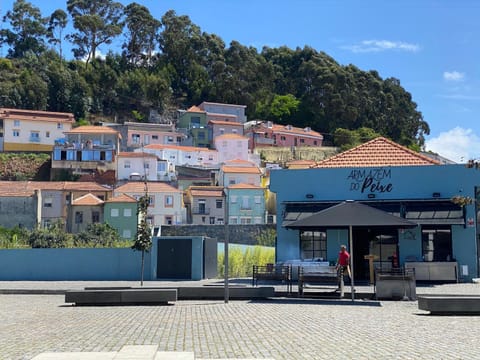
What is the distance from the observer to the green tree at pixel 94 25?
117125 mm

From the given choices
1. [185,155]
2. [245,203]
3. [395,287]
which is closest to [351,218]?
[395,287]

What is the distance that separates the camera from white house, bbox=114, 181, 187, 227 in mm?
72625

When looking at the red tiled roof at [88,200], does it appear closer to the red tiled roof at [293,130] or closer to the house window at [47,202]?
the house window at [47,202]

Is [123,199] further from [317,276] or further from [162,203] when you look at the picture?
[317,276]

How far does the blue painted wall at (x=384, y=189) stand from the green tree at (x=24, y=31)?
331ft

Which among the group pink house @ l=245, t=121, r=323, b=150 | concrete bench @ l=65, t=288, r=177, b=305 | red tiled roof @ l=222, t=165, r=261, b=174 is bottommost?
concrete bench @ l=65, t=288, r=177, b=305

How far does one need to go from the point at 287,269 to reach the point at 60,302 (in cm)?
632

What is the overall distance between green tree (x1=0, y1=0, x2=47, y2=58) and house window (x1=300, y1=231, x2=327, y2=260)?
102 m

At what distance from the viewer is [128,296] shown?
16.3 m

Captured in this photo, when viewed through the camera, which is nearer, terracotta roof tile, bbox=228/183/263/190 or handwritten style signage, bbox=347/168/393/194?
handwritten style signage, bbox=347/168/393/194

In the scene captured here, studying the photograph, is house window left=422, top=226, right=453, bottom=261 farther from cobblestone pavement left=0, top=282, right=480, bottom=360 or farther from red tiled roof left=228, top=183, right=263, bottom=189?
red tiled roof left=228, top=183, right=263, bottom=189

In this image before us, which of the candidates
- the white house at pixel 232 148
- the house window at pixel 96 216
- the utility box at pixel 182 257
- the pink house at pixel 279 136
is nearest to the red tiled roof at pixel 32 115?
the white house at pixel 232 148

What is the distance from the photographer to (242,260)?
3052cm

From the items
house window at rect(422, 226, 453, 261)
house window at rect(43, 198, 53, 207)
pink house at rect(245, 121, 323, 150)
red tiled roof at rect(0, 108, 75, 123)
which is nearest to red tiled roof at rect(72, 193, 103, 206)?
house window at rect(43, 198, 53, 207)
